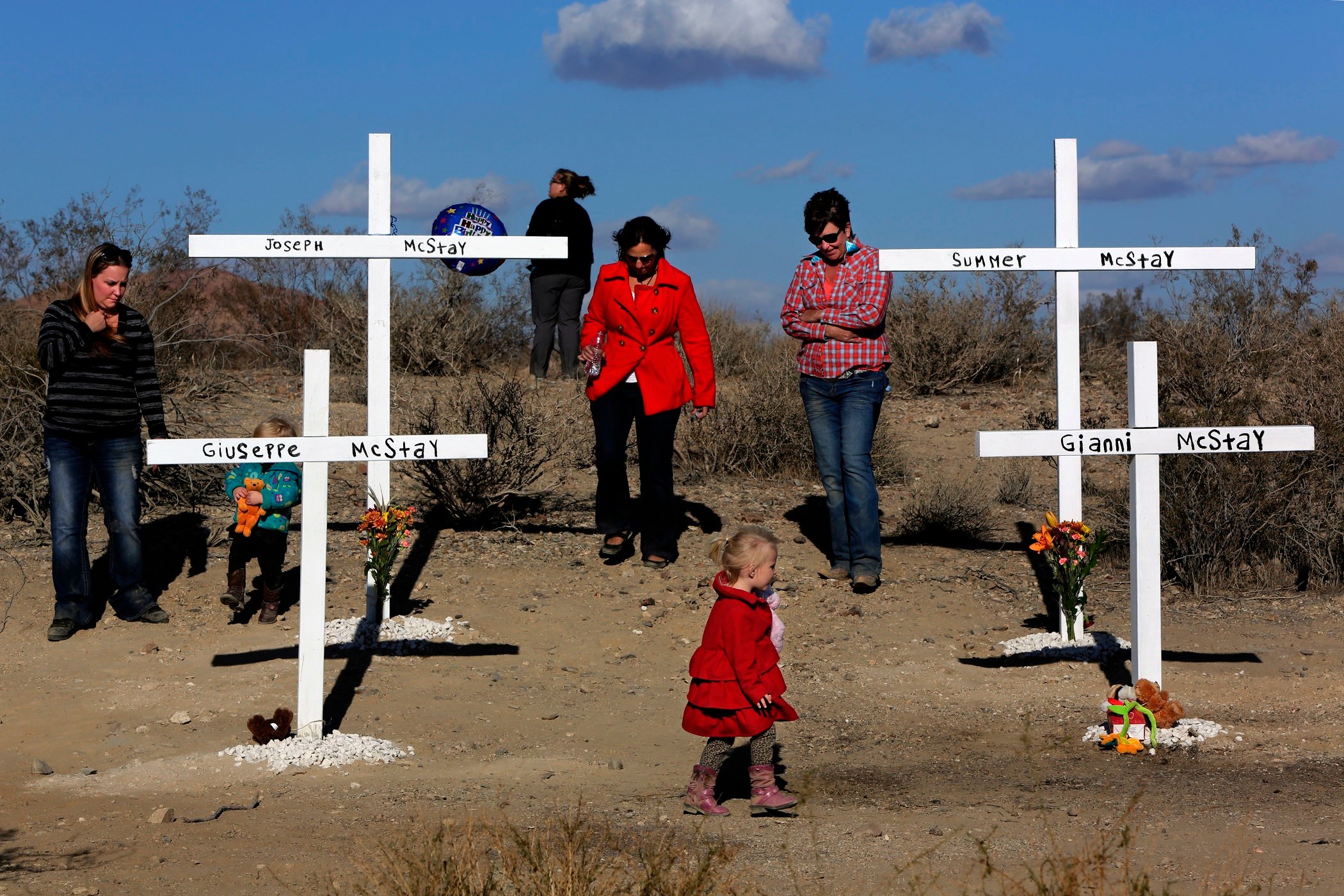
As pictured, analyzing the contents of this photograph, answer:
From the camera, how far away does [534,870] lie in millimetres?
3547

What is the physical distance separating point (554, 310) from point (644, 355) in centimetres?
501

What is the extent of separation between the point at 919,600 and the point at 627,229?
8.74 feet

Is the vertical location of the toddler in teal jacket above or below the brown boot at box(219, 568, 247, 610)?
above

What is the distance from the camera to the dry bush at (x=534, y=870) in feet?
11.3

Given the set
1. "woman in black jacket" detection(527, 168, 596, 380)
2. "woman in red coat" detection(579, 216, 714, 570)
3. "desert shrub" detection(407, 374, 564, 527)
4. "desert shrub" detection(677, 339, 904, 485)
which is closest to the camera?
"woman in red coat" detection(579, 216, 714, 570)

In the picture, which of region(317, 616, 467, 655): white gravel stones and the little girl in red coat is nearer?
the little girl in red coat

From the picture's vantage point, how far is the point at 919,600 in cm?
767

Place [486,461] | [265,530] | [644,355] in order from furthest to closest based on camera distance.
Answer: [486,461]
[644,355]
[265,530]

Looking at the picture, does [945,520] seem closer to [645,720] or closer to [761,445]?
[761,445]

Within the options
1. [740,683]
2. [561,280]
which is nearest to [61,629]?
[740,683]

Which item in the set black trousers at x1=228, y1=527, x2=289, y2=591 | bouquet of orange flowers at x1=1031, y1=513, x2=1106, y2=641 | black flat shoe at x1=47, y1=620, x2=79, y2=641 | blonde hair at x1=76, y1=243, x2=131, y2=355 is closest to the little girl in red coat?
bouquet of orange flowers at x1=1031, y1=513, x2=1106, y2=641

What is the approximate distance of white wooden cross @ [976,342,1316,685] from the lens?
5.72 metres

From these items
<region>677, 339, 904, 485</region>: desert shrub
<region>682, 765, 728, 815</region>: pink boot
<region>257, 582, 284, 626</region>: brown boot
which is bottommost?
<region>682, 765, 728, 815</region>: pink boot

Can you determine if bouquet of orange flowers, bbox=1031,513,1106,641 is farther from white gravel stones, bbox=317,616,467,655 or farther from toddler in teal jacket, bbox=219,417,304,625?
toddler in teal jacket, bbox=219,417,304,625
